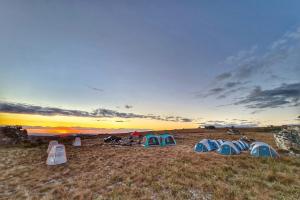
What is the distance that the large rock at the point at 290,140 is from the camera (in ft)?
74.4

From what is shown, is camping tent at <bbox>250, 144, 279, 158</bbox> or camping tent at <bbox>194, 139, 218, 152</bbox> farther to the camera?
camping tent at <bbox>194, 139, 218, 152</bbox>

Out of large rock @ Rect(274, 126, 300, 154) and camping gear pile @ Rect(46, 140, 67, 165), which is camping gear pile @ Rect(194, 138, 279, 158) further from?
camping gear pile @ Rect(46, 140, 67, 165)

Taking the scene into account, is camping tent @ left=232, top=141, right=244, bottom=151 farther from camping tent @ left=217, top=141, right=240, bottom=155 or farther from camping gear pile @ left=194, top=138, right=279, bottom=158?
camping tent @ left=217, top=141, right=240, bottom=155

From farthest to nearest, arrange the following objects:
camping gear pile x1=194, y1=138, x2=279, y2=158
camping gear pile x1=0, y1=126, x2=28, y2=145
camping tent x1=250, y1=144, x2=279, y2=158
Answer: camping gear pile x1=0, y1=126, x2=28, y2=145 → camping gear pile x1=194, y1=138, x2=279, y2=158 → camping tent x1=250, y1=144, x2=279, y2=158

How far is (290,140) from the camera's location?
77.0 ft

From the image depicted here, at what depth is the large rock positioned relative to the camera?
2269cm

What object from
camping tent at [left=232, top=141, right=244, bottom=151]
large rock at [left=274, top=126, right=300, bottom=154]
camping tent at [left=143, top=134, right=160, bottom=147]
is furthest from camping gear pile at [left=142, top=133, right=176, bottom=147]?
large rock at [left=274, top=126, right=300, bottom=154]

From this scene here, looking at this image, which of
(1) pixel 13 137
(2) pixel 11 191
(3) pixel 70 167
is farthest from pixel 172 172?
(1) pixel 13 137

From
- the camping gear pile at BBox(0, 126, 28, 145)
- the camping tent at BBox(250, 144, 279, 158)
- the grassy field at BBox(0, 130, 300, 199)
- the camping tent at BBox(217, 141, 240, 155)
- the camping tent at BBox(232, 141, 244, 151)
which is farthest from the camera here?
the camping gear pile at BBox(0, 126, 28, 145)

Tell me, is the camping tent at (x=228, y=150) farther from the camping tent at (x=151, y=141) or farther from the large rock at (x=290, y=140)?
the camping tent at (x=151, y=141)

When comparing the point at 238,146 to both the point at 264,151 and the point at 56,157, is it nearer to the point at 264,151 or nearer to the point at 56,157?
the point at 264,151

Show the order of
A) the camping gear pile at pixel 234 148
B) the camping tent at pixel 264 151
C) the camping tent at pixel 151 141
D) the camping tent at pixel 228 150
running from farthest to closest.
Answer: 1. the camping tent at pixel 151 141
2. the camping tent at pixel 228 150
3. the camping gear pile at pixel 234 148
4. the camping tent at pixel 264 151

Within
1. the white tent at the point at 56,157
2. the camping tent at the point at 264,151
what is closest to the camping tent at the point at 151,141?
the white tent at the point at 56,157

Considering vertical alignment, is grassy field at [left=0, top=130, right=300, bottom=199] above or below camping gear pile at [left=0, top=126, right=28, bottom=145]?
below
